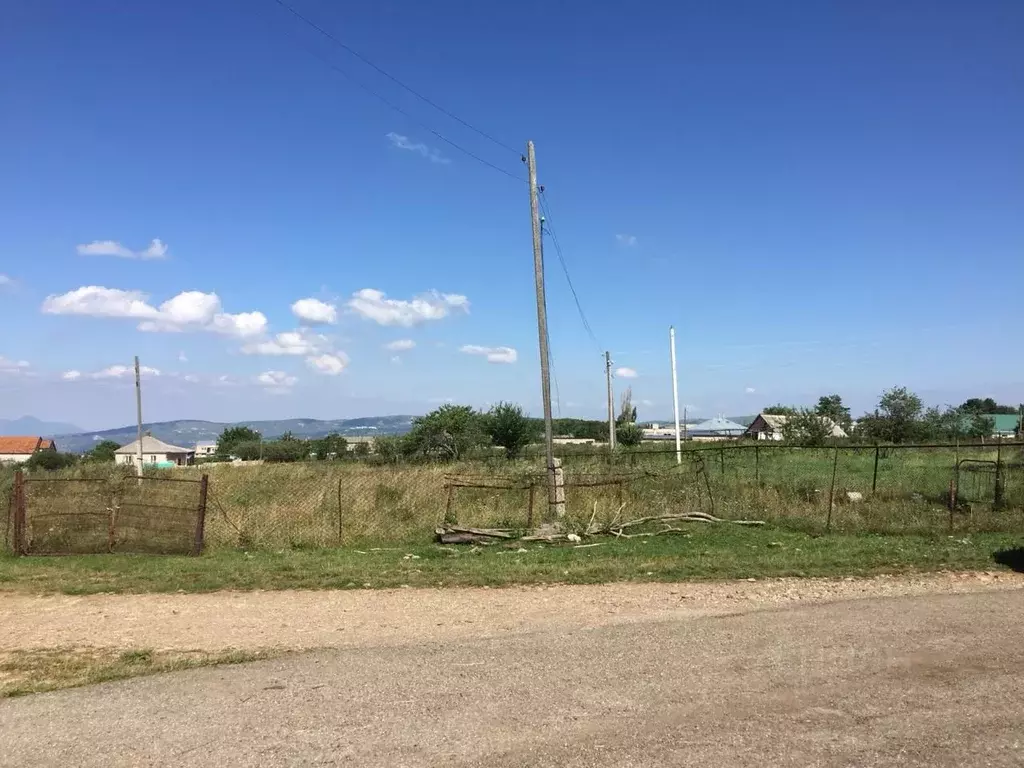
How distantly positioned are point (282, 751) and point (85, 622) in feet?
17.1

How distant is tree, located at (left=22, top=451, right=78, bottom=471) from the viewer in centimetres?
4362

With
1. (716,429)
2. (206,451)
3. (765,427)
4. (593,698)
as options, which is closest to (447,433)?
(593,698)

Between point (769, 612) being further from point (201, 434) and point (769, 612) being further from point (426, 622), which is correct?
point (201, 434)

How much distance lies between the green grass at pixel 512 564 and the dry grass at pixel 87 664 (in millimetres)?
3075

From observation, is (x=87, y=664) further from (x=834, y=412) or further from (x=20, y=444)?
(x=20, y=444)

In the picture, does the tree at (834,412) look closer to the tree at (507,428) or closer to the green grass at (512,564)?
the tree at (507,428)

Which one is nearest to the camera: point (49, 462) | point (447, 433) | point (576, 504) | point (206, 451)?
point (576, 504)

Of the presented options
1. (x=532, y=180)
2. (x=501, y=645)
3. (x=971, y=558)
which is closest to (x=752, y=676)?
(x=501, y=645)

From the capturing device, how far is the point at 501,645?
6.66 m

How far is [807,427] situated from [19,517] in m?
55.0

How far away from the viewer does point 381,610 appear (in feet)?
28.0

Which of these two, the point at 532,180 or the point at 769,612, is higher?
the point at 532,180

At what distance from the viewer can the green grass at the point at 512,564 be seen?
10047 mm

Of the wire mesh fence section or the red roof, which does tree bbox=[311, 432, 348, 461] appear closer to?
the wire mesh fence section
